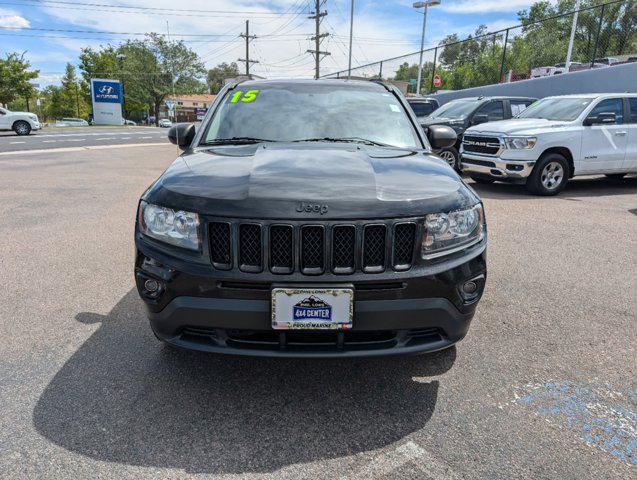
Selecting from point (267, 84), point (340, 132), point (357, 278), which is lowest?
point (357, 278)

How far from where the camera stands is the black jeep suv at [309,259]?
2.16 m

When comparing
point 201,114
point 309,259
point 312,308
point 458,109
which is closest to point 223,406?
point 312,308

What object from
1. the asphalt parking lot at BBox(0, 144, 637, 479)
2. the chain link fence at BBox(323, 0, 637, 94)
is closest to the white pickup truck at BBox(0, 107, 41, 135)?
the chain link fence at BBox(323, 0, 637, 94)

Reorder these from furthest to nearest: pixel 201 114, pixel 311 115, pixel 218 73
Result: pixel 218 73 < pixel 201 114 < pixel 311 115

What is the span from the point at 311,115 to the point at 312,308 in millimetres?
1870

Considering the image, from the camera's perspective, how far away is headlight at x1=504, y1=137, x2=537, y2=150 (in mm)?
8453

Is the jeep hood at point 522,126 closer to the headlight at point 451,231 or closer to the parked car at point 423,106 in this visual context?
the parked car at point 423,106

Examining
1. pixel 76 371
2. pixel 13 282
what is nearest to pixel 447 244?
pixel 76 371

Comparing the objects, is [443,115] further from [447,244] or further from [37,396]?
[37,396]

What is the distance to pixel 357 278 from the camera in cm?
216

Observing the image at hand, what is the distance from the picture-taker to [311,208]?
7.14ft

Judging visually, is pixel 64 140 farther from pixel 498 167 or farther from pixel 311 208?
pixel 311 208

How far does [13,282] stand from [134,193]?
4.73 metres

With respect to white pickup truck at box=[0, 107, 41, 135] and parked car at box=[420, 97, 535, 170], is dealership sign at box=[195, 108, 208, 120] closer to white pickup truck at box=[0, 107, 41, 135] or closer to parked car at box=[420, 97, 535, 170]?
parked car at box=[420, 97, 535, 170]
